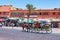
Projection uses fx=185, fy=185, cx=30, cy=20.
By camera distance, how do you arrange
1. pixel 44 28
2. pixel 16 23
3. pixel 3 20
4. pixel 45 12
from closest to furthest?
pixel 44 28 < pixel 16 23 < pixel 3 20 < pixel 45 12

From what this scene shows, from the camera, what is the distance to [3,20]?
5878 cm

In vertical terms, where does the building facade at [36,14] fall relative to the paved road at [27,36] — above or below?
above

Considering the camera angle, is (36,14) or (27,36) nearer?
(27,36)

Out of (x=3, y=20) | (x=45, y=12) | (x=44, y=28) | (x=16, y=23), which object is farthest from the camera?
(x=45, y=12)

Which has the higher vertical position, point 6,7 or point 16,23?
point 6,7

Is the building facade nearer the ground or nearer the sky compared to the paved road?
nearer the sky

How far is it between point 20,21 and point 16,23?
4.92 ft

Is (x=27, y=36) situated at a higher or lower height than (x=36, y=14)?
lower

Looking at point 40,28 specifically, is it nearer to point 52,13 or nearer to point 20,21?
point 20,21

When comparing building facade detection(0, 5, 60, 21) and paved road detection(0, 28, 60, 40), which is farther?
building facade detection(0, 5, 60, 21)

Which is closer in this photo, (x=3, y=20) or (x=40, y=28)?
(x=40, y=28)

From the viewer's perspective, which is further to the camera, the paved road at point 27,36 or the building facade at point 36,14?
the building facade at point 36,14

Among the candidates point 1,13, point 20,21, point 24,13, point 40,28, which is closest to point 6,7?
point 1,13

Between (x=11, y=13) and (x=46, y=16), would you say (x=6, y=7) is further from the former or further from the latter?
(x=46, y=16)
